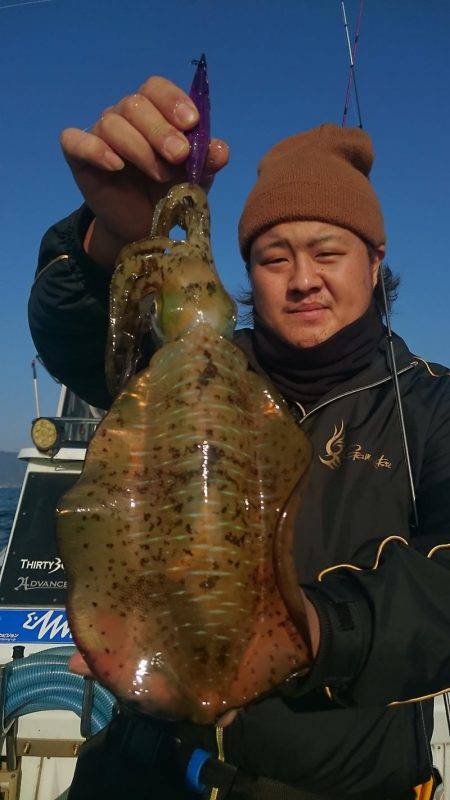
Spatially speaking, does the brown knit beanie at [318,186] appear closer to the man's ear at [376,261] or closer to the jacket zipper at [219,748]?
the man's ear at [376,261]

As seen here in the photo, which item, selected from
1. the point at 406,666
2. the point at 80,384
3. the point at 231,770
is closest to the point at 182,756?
the point at 231,770

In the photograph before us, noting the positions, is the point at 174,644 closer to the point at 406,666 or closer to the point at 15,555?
the point at 406,666

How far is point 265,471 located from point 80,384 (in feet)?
6.86

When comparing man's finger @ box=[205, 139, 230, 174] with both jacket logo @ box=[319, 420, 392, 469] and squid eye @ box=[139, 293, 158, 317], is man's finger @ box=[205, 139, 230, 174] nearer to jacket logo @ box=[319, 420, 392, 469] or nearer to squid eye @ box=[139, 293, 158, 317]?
→ squid eye @ box=[139, 293, 158, 317]

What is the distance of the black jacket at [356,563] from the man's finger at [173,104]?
0.88 metres

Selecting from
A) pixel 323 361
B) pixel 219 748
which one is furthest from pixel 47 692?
pixel 323 361

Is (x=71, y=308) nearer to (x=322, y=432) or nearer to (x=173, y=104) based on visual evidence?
(x=173, y=104)

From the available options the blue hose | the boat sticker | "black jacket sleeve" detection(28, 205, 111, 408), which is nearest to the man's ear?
"black jacket sleeve" detection(28, 205, 111, 408)

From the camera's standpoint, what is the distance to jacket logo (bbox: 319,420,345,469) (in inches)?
122

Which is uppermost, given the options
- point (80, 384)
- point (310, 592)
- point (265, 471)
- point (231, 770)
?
point (80, 384)

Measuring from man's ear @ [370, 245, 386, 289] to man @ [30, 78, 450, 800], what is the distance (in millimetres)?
15

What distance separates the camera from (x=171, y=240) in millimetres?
2242

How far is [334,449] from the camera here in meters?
3.15

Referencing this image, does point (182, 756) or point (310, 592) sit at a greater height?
point (310, 592)
